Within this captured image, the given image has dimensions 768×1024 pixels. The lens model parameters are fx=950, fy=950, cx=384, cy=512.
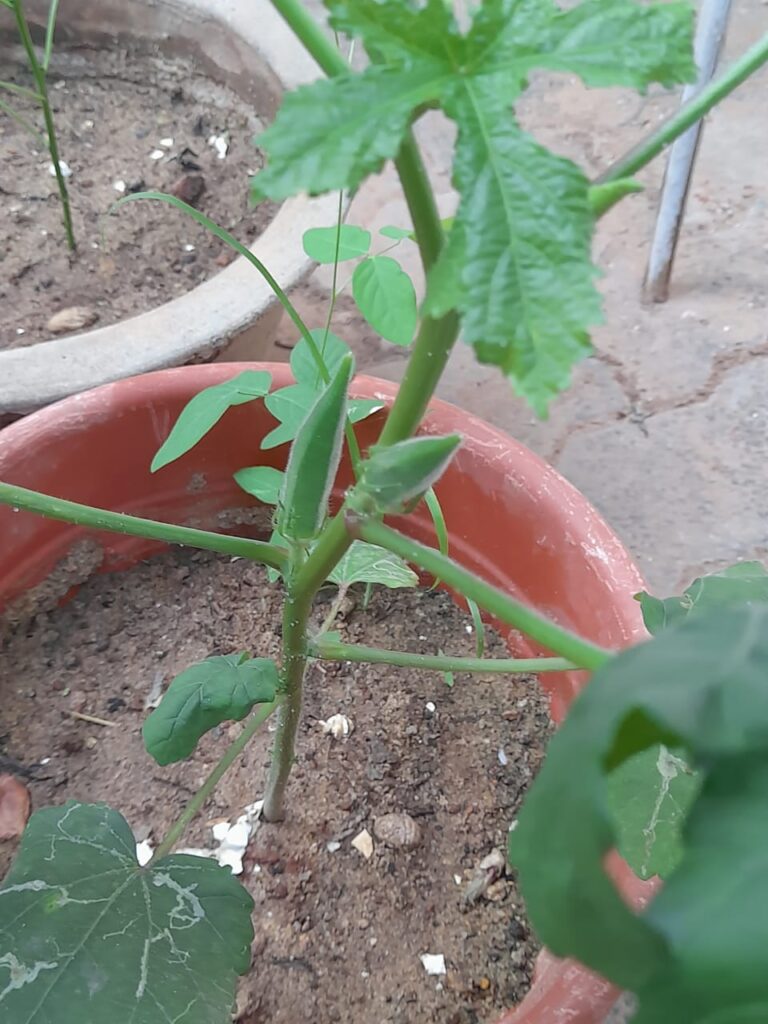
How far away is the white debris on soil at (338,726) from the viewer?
3.05 feet

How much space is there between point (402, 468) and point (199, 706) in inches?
9.6

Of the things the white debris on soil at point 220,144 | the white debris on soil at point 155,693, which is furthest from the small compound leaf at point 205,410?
the white debris on soil at point 220,144

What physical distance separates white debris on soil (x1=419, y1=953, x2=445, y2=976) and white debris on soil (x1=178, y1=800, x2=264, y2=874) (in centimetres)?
18

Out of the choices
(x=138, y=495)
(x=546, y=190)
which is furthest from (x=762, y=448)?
(x=546, y=190)

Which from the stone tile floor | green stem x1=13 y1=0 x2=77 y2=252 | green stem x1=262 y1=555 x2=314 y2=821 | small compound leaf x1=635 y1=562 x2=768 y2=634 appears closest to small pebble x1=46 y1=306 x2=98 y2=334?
green stem x1=13 y1=0 x2=77 y2=252

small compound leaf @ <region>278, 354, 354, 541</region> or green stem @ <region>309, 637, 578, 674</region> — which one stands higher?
small compound leaf @ <region>278, 354, 354, 541</region>

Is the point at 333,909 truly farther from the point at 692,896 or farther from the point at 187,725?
the point at 692,896

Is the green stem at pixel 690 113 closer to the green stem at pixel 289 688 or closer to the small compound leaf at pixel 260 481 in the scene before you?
the green stem at pixel 289 688

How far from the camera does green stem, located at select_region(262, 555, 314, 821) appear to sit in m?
0.59

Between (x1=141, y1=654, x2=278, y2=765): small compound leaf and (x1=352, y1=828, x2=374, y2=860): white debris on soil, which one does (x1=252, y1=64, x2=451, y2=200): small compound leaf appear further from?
(x1=352, y1=828, x2=374, y2=860): white debris on soil

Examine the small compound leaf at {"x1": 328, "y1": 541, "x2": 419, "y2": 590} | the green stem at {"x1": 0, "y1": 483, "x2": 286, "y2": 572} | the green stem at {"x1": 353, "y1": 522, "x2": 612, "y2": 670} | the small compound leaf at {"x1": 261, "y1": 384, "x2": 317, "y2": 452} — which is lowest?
the small compound leaf at {"x1": 328, "y1": 541, "x2": 419, "y2": 590}

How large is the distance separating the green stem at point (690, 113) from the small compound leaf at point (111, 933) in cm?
51

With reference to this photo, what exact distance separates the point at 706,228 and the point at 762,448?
0.53 meters

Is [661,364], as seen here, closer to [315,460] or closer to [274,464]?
[274,464]
